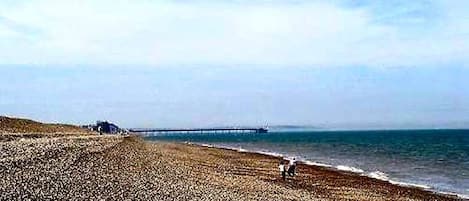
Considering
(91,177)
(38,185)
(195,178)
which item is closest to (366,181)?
(195,178)

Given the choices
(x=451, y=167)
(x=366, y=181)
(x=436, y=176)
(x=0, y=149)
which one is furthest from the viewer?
(x=451, y=167)

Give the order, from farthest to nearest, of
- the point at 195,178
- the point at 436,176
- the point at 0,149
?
1. the point at 436,176
2. the point at 0,149
3. the point at 195,178

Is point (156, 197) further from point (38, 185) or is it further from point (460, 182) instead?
point (460, 182)

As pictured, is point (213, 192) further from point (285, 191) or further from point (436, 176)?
point (436, 176)

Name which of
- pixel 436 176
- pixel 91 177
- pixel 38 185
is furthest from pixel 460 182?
pixel 38 185

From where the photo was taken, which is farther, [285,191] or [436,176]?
[436,176]

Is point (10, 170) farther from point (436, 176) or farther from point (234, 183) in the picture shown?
point (436, 176)

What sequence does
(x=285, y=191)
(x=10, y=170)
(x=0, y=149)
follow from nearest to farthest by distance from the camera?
(x=10, y=170) < (x=285, y=191) < (x=0, y=149)

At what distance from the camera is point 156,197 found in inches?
837

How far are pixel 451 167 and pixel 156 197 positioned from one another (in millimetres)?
39583

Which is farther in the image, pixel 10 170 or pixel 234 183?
pixel 234 183

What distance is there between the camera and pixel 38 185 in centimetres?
2100

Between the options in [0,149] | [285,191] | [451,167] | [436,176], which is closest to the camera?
[285,191]

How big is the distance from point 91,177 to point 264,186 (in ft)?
29.0
